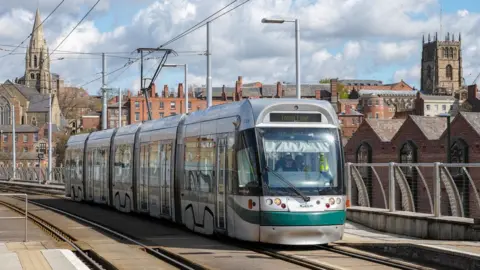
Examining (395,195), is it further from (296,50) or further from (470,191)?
(296,50)

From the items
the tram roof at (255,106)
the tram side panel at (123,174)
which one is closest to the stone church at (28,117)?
the tram side panel at (123,174)

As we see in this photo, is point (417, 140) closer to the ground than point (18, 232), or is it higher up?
higher up

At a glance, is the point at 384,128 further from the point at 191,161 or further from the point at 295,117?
the point at 295,117

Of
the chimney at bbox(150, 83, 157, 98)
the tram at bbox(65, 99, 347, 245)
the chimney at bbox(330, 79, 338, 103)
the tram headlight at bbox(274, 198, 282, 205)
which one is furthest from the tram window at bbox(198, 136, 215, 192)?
the chimney at bbox(330, 79, 338, 103)

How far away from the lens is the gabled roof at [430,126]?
7119 cm

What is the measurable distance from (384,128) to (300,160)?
65.9 m

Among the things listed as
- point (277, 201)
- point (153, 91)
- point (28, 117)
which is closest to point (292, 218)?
point (277, 201)

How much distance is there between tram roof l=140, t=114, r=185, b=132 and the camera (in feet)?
71.0

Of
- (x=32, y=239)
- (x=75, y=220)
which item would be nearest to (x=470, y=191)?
(x=32, y=239)

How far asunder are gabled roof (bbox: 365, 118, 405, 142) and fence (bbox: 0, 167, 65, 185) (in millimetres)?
32766

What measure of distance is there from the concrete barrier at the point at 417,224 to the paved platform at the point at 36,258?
7.17 metres

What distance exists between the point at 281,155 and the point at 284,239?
1.59 metres

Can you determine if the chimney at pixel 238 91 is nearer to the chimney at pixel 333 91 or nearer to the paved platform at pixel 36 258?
the chimney at pixel 333 91

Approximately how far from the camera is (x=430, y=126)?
72.4m
